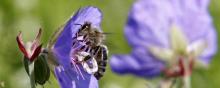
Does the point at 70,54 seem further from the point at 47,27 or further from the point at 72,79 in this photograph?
the point at 47,27

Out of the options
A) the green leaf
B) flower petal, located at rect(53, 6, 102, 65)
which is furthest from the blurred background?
flower petal, located at rect(53, 6, 102, 65)

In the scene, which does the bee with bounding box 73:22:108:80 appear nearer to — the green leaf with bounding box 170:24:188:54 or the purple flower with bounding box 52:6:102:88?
the purple flower with bounding box 52:6:102:88

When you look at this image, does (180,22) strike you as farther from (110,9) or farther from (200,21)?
(110,9)

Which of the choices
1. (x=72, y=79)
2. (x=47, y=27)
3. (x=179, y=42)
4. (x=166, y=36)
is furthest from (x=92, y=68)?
(x=47, y=27)

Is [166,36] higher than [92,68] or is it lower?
higher

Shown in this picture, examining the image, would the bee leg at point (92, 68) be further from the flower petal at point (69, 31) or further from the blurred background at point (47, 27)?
the blurred background at point (47, 27)

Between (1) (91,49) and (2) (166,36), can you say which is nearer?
(1) (91,49)

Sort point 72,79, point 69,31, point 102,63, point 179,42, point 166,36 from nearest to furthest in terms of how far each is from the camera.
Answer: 1. point 69,31
2. point 72,79
3. point 102,63
4. point 179,42
5. point 166,36
